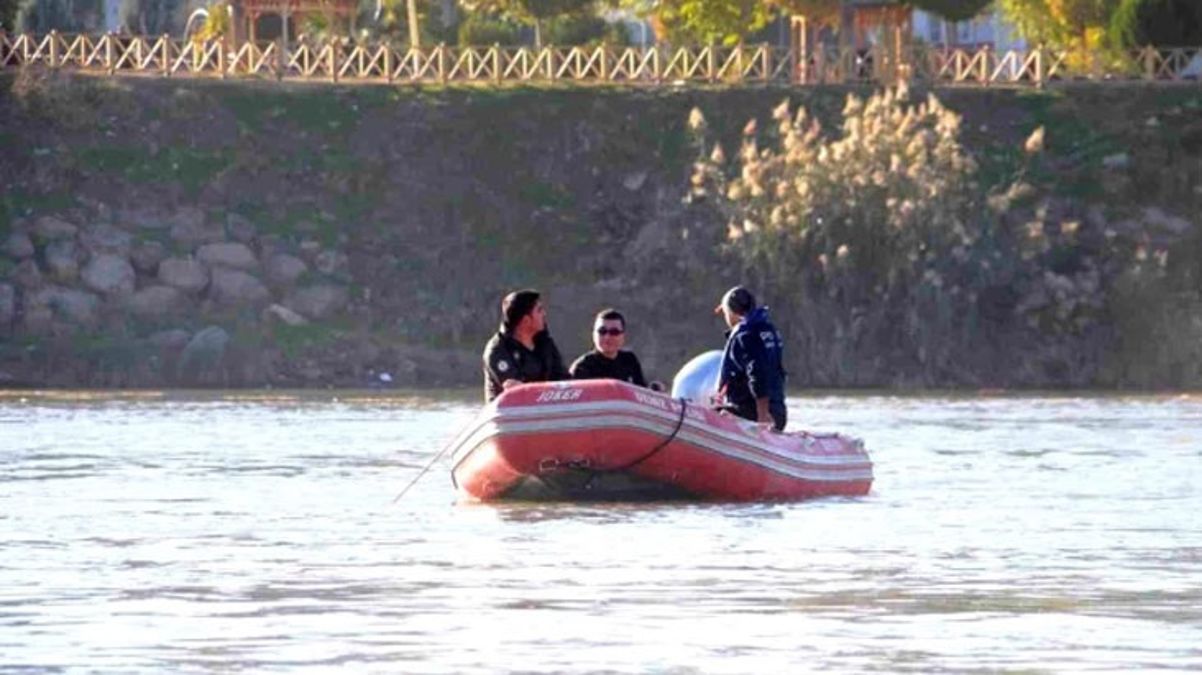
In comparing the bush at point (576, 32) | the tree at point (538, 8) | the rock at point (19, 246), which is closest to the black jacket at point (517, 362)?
the rock at point (19, 246)

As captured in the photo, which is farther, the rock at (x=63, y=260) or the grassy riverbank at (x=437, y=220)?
the rock at (x=63, y=260)

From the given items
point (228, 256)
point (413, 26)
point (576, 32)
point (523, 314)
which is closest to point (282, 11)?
point (413, 26)

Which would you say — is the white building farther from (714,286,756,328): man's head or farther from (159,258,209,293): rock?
(714,286,756,328): man's head

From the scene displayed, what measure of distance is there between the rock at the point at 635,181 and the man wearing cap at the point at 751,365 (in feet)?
114

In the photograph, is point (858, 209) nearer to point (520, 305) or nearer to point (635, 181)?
point (635, 181)

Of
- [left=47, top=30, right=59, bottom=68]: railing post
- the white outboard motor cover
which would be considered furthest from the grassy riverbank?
the white outboard motor cover

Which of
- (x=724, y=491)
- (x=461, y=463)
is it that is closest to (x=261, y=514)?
(x=461, y=463)

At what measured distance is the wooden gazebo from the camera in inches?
3049

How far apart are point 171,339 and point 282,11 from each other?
19988 mm

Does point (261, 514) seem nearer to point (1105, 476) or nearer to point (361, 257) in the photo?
point (1105, 476)

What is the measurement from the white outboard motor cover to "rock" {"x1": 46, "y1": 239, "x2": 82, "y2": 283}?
3107 cm

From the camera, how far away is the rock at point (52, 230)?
6131 centimetres

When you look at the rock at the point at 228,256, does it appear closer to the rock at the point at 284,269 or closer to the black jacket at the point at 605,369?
the rock at the point at 284,269

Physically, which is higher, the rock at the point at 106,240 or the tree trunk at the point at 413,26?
the tree trunk at the point at 413,26
